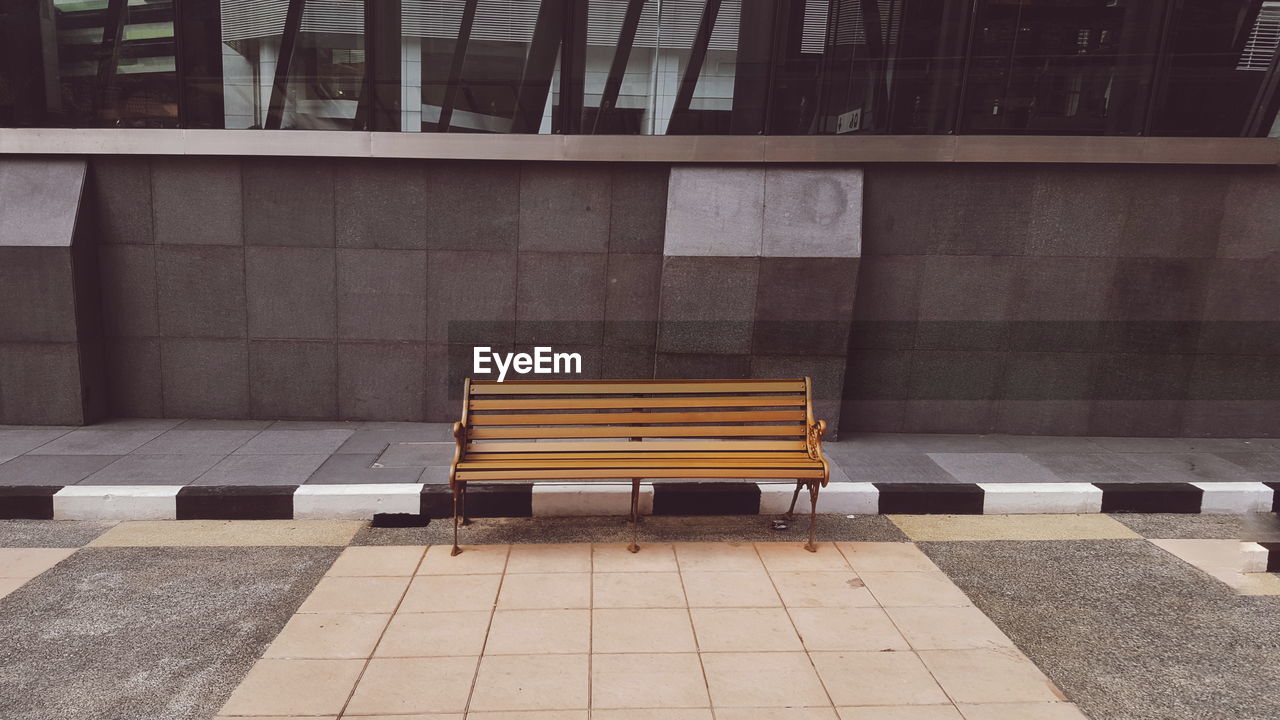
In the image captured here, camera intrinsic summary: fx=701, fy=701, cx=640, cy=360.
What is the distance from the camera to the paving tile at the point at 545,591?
3.74m

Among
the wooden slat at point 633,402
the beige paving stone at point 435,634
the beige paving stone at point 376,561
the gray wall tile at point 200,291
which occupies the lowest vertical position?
the beige paving stone at point 376,561

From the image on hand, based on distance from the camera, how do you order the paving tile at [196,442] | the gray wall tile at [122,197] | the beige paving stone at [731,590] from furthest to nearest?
the gray wall tile at [122,197] < the paving tile at [196,442] < the beige paving stone at [731,590]

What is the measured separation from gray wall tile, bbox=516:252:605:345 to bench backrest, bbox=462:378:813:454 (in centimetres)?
191

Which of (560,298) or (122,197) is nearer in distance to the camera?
(122,197)

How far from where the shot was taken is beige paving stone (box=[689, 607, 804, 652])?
11.1 ft

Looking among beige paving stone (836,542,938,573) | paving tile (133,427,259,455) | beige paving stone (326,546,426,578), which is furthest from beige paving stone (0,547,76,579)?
beige paving stone (836,542,938,573)

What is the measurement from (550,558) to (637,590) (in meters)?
0.66

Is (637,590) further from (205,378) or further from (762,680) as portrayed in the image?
(205,378)

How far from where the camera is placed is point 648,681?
10.1 feet

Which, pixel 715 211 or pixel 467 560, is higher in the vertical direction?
pixel 715 211

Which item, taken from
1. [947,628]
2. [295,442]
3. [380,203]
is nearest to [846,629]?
[947,628]

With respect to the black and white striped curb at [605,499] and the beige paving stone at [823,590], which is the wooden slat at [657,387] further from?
the beige paving stone at [823,590]

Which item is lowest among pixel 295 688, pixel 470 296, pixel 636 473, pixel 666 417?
pixel 295 688

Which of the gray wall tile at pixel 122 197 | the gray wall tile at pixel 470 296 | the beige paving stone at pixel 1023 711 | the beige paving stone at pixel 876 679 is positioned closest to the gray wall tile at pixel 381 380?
the gray wall tile at pixel 470 296
